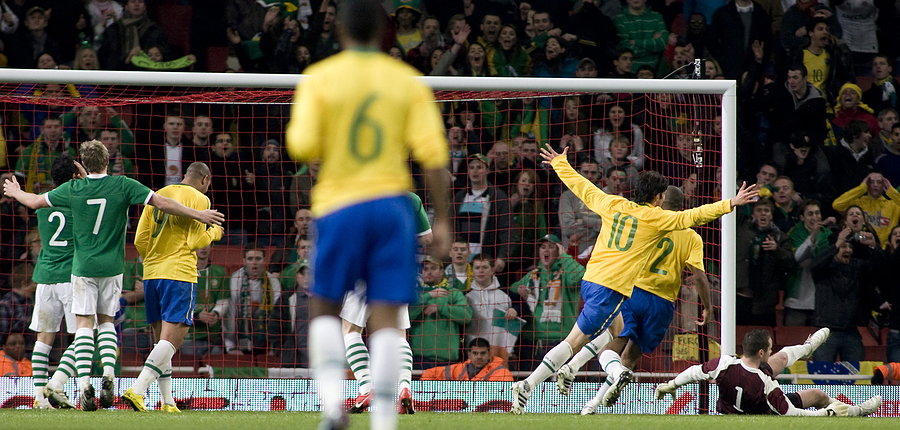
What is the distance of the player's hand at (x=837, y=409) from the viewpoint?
28.1 ft

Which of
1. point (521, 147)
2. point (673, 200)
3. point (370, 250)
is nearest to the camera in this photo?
point (370, 250)

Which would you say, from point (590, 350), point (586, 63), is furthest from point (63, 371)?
point (586, 63)

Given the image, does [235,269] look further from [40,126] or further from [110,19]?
[110,19]

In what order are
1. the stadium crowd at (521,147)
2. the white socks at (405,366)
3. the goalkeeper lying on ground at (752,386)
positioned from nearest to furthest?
the white socks at (405,366) → the goalkeeper lying on ground at (752,386) → the stadium crowd at (521,147)

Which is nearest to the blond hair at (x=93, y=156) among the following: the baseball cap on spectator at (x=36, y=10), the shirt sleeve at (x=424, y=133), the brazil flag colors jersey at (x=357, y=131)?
the brazil flag colors jersey at (x=357, y=131)

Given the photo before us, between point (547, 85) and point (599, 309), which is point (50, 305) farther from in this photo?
point (547, 85)

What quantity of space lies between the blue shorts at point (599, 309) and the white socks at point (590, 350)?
34 cm

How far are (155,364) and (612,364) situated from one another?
334 cm

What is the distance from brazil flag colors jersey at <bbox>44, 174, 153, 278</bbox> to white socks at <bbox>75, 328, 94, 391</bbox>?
0.43m

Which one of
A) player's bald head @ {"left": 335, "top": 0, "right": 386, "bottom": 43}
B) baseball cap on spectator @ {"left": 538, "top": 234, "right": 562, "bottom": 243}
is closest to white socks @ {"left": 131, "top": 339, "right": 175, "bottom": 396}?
baseball cap on spectator @ {"left": 538, "top": 234, "right": 562, "bottom": 243}

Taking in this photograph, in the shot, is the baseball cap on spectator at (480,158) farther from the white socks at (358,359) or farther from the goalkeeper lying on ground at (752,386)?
the white socks at (358,359)

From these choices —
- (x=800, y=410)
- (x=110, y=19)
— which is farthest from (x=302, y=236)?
(x=800, y=410)

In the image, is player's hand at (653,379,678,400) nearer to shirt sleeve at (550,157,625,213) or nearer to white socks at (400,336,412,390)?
shirt sleeve at (550,157,625,213)

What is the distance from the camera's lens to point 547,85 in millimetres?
9336
